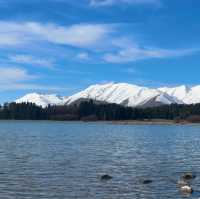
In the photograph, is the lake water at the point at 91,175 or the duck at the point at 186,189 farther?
the duck at the point at 186,189

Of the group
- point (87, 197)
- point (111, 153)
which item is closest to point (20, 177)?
point (87, 197)

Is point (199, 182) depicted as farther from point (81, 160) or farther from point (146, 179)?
point (81, 160)

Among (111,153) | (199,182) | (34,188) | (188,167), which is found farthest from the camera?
(111,153)

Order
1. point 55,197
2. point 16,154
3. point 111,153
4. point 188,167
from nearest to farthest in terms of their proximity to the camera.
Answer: point 55,197, point 188,167, point 16,154, point 111,153

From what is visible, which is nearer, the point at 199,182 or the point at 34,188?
the point at 34,188

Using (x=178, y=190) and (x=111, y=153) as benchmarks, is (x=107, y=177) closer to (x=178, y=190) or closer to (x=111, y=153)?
(x=178, y=190)

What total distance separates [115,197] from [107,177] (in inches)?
304

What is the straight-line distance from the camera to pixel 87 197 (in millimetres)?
33844

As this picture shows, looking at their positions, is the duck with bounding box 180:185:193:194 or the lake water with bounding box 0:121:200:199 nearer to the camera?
the lake water with bounding box 0:121:200:199

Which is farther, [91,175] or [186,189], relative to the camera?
[91,175]

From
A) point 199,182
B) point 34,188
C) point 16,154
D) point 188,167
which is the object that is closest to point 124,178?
point 199,182

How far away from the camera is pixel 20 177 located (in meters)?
41.7

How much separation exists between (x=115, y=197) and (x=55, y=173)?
1176 centimetres

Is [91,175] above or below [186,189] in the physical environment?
above
